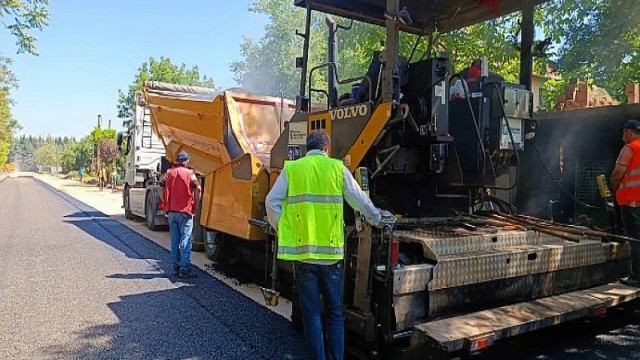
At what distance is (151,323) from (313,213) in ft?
7.61

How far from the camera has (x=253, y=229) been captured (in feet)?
20.1

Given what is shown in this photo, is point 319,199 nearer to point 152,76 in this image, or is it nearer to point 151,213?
point 151,213

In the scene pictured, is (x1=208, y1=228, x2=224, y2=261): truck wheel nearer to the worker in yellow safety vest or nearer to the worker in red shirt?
the worker in red shirt

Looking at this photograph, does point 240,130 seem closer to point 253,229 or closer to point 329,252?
point 253,229

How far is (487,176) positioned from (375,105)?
1285 mm

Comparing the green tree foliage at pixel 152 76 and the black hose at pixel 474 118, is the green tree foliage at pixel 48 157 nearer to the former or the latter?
the green tree foliage at pixel 152 76

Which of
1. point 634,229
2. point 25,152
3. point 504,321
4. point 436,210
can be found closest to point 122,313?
point 436,210

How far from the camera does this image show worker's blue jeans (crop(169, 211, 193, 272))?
22.2 ft

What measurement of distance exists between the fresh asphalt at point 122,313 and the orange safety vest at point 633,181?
3.55m

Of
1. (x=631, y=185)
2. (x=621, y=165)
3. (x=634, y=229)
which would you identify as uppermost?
(x=621, y=165)

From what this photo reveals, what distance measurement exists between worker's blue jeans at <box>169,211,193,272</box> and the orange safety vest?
514 cm

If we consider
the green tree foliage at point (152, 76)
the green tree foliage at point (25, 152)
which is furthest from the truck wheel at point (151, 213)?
the green tree foliage at point (25, 152)

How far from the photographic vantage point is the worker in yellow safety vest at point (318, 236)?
3.42 meters

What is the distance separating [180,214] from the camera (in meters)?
6.92
